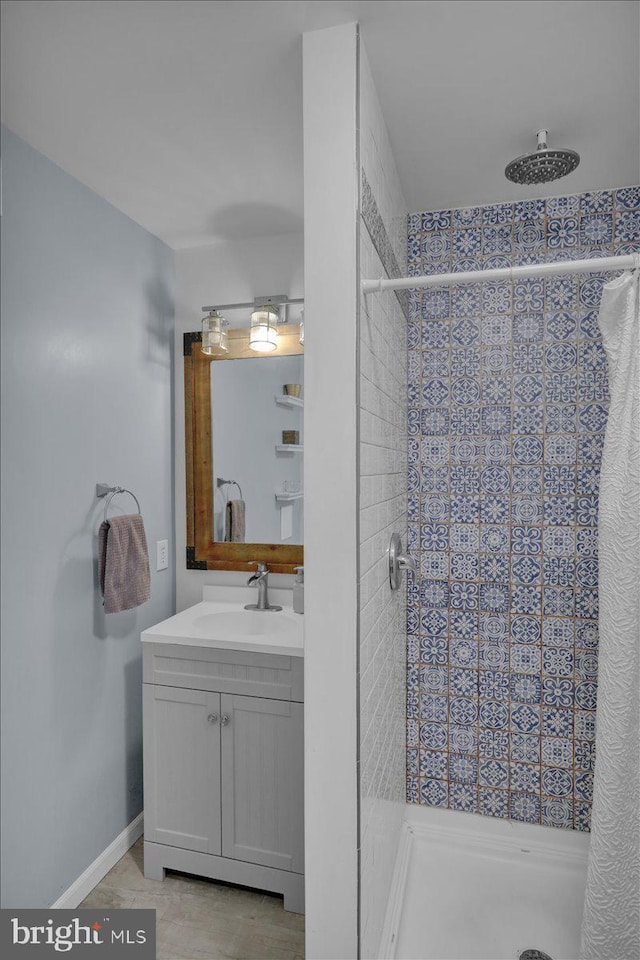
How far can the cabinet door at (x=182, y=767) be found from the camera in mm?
1994

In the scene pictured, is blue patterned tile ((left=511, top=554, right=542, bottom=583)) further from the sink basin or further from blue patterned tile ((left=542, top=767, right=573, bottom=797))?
the sink basin

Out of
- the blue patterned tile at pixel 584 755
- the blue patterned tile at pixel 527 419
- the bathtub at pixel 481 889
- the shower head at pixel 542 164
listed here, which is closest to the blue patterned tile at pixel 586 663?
the blue patterned tile at pixel 584 755

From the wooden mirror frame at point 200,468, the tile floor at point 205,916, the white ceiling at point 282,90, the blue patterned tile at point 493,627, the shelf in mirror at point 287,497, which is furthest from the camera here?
the wooden mirror frame at point 200,468

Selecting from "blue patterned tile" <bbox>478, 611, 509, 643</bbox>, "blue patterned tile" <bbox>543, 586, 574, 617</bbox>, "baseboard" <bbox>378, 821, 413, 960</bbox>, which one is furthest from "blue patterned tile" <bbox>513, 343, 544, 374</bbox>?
"baseboard" <bbox>378, 821, 413, 960</bbox>

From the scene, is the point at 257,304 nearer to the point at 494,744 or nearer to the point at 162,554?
the point at 162,554

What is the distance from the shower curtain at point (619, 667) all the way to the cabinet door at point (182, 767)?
1.16 meters

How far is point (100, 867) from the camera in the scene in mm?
2020

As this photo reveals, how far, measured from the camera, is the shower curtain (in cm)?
147

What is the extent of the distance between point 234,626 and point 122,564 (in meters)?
0.53

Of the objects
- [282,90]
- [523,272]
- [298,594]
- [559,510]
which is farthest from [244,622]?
[282,90]

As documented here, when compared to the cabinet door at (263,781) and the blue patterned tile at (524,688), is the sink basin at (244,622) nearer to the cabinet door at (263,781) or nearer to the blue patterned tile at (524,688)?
the cabinet door at (263,781)

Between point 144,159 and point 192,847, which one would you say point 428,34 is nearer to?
point 144,159

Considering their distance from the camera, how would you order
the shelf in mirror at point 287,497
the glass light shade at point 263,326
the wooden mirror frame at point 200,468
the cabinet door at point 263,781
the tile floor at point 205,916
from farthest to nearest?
1. the wooden mirror frame at point 200,468
2. the shelf in mirror at point 287,497
3. the glass light shade at point 263,326
4. the cabinet door at point 263,781
5. the tile floor at point 205,916

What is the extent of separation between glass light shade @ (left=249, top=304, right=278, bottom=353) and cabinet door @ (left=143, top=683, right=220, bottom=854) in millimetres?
1291
